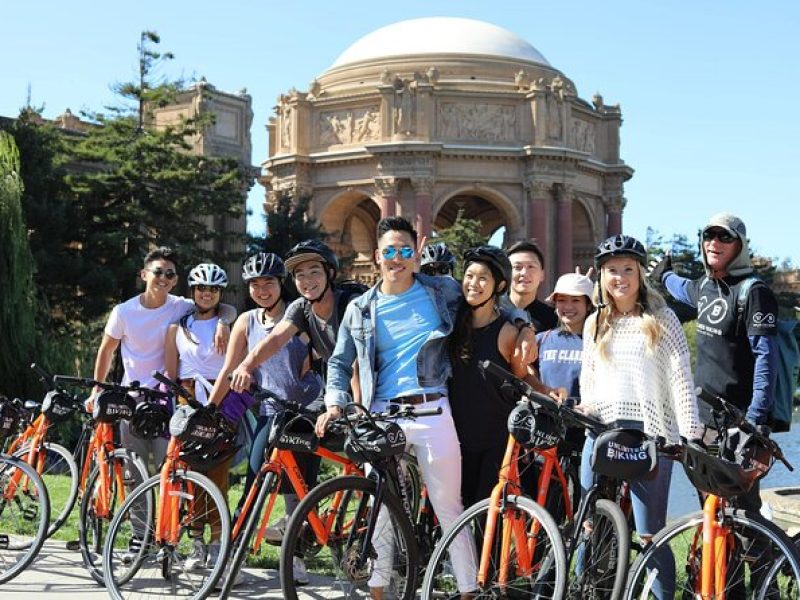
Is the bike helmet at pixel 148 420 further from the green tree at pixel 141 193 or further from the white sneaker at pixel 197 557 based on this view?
the green tree at pixel 141 193

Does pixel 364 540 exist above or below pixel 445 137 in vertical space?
below

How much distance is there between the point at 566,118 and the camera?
2393 inches

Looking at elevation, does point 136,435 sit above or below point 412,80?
below

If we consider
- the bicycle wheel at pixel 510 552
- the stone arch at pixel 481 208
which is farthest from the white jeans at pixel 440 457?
the stone arch at pixel 481 208

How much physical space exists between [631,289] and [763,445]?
98cm

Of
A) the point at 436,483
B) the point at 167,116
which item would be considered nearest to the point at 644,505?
the point at 436,483

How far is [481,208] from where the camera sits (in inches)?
2749

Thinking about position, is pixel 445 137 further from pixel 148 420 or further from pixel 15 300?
pixel 148 420

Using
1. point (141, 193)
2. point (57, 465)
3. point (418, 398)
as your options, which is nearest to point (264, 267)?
point (418, 398)

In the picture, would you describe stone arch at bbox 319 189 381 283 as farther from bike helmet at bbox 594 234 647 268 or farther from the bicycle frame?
bike helmet at bbox 594 234 647 268

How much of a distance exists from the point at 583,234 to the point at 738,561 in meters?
63.3

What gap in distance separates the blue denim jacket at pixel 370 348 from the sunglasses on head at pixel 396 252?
184mm

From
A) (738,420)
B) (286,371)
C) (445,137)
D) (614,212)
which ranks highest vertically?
(445,137)

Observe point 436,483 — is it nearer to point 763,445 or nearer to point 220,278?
point 763,445
